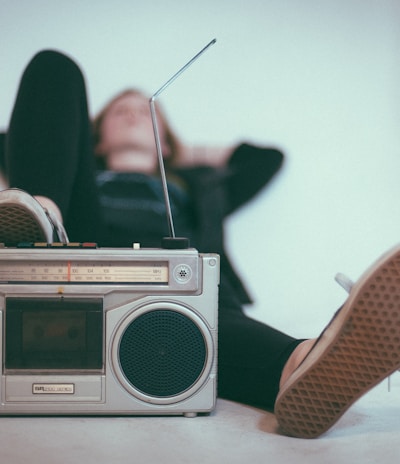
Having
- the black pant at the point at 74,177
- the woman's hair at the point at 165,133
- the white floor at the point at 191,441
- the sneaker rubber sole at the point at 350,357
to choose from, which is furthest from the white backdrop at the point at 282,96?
the sneaker rubber sole at the point at 350,357

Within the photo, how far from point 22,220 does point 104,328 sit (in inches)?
8.2

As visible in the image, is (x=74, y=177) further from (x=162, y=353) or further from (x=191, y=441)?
(x=191, y=441)

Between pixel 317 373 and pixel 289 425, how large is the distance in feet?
0.31

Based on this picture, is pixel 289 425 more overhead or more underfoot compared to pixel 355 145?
more underfoot

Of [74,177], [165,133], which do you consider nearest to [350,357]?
[74,177]

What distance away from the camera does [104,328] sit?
42.1 inches

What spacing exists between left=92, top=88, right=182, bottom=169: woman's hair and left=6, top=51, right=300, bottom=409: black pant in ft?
0.96

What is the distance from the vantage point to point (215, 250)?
1.72 meters

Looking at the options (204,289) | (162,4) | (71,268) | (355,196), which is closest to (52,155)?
(71,268)

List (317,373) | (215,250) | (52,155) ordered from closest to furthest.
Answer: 1. (317,373)
2. (52,155)
3. (215,250)

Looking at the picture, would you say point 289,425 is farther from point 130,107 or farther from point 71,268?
Answer: point 130,107

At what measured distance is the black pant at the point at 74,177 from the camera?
1171 millimetres

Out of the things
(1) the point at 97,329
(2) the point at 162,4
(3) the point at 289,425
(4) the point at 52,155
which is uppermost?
(2) the point at 162,4

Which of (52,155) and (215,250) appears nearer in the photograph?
(52,155)
